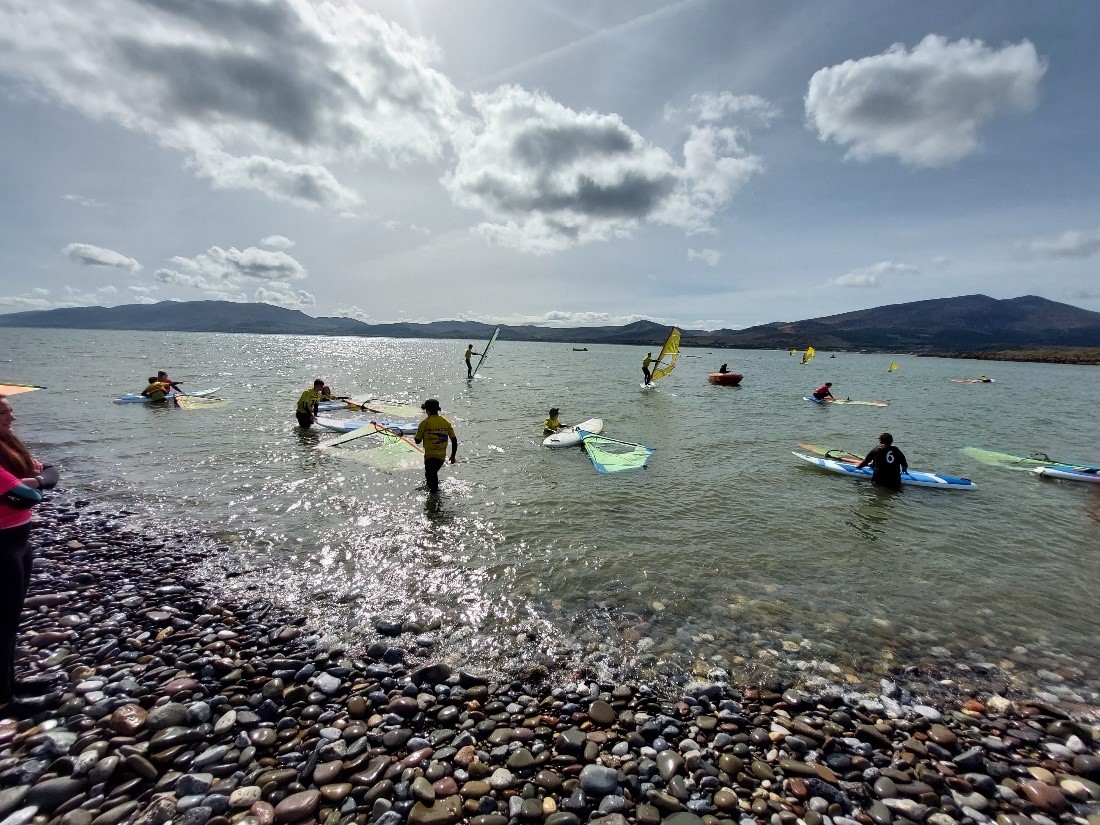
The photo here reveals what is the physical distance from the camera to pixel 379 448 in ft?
56.1

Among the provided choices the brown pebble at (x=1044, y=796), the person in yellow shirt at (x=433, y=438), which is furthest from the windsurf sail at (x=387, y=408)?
the brown pebble at (x=1044, y=796)

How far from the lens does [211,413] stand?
23.7 m

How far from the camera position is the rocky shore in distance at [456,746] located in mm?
3902

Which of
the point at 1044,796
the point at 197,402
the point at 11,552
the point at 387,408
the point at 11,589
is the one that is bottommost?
the point at 1044,796

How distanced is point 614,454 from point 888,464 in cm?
831

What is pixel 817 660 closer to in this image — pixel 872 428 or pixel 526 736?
pixel 526 736

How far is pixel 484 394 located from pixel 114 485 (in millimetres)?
25977

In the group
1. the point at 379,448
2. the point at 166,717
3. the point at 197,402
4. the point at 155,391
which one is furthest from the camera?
the point at 197,402

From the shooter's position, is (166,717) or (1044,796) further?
(166,717)

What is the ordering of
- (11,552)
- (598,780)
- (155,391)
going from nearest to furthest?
1. (598,780)
2. (11,552)
3. (155,391)

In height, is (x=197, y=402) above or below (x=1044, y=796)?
above

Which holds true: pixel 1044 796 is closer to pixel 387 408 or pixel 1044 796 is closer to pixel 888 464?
pixel 888 464

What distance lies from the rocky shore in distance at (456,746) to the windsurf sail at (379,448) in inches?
361

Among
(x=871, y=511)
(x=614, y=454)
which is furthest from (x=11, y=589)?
(x=871, y=511)
